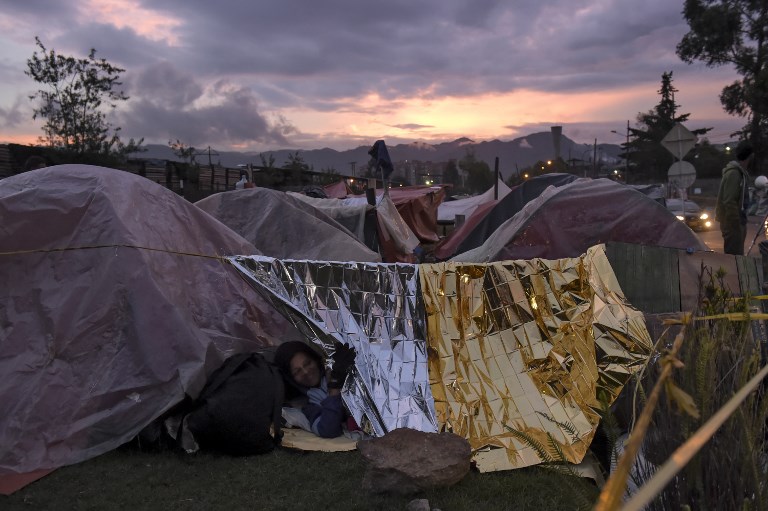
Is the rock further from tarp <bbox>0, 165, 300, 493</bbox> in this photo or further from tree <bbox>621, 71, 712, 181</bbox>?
tree <bbox>621, 71, 712, 181</bbox>

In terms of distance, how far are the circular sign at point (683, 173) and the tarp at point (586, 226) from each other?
26.8ft

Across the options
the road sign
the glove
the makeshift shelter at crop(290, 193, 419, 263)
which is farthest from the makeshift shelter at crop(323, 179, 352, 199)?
the glove

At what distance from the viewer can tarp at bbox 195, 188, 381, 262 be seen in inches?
312

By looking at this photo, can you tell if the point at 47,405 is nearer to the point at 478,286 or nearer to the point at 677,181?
the point at 478,286

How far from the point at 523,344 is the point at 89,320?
3.14 meters

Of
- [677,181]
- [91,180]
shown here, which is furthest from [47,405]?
[677,181]

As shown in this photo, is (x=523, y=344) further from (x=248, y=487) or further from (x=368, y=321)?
(x=248, y=487)

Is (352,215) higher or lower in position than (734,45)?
lower

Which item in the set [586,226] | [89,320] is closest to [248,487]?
[89,320]

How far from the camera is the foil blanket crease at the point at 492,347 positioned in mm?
4086

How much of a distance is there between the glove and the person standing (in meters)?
6.90

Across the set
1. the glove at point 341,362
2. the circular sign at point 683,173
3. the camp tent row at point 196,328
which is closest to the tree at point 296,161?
the circular sign at point 683,173

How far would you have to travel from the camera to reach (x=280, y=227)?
319 inches

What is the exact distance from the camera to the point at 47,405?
428 centimetres
